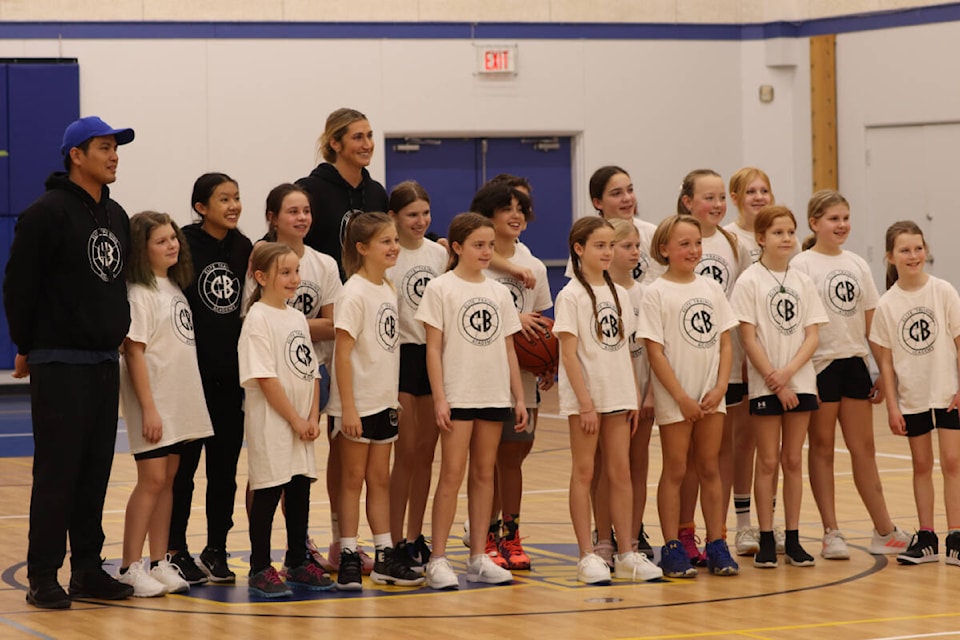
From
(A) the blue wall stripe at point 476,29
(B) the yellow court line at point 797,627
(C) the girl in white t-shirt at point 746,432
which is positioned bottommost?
(B) the yellow court line at point 797,627

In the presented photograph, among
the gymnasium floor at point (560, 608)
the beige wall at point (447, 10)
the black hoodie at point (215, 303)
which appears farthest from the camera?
the beige wall at point (447, 10)

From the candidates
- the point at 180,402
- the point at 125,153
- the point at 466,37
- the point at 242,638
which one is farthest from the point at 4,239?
the point at 242,638

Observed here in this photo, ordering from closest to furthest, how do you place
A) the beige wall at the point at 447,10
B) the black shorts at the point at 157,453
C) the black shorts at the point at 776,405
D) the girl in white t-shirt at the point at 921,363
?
the black shorts at the point at 157,453, the black shorts at the point at 776,405, the girl in white t-shirt at the point at 921,363, the beige wall at the point at 447,10

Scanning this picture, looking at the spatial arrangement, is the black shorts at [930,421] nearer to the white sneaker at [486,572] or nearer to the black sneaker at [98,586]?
the white sneaker at [486,572]

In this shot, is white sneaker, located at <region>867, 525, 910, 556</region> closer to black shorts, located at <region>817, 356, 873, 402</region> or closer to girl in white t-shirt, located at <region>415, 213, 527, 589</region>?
black shorts, located at <region>817, 356, 873, 402</region>

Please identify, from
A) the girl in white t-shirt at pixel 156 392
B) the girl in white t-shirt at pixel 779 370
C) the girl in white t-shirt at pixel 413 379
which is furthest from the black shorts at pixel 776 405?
the girl in white t-shirt at pixel 156 392

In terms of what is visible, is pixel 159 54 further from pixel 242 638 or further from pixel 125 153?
pixel 242 638

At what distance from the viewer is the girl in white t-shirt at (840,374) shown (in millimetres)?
6809

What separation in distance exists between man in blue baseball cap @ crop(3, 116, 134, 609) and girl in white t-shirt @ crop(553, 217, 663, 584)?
5.80 ft

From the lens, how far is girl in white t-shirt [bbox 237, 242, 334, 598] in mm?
6035

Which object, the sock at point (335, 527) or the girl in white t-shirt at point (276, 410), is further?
the sock at point (335, 527)

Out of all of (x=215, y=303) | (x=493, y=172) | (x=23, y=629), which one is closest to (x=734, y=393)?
(x=215, y=303)

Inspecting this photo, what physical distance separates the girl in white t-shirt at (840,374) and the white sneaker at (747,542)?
292 millimetres

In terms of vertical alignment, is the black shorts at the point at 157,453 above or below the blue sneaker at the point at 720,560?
above
